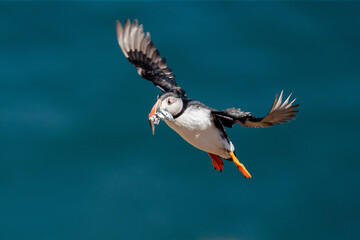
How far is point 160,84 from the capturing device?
27.3 ft

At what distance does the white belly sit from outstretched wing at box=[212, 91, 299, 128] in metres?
0.17

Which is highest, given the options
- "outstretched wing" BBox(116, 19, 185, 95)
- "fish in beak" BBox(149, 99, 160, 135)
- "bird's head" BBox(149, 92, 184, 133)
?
"outstretched wing" BBox(116, 19, 185, 95)

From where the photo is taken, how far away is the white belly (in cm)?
688

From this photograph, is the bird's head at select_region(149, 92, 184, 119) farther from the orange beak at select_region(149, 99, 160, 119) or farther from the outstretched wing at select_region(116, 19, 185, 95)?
the outstretched wing at select_region(116, 19, 185, 95)

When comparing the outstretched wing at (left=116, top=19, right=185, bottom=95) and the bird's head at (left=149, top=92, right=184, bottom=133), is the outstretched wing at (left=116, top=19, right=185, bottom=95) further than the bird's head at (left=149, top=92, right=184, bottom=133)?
Yes

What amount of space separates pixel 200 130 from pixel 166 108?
1.85 ft

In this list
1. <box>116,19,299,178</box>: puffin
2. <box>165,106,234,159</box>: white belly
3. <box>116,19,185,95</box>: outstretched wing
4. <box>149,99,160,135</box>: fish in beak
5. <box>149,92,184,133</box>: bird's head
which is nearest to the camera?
<box>149,99,160,135</box>: fish in beak

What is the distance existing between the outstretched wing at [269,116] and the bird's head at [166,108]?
1.74 feet

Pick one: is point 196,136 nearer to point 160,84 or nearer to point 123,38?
point 160,84

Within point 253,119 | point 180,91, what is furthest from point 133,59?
point 253,119

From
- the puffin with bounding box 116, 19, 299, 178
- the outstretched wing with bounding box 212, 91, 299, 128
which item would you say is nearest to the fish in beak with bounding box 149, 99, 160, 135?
the puffin with bounding box 116, 19, 299, 178

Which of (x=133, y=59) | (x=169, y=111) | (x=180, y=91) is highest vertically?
(x=133, y=59)

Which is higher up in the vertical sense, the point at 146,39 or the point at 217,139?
the point at 146,39

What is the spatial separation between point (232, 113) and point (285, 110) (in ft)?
2.13
